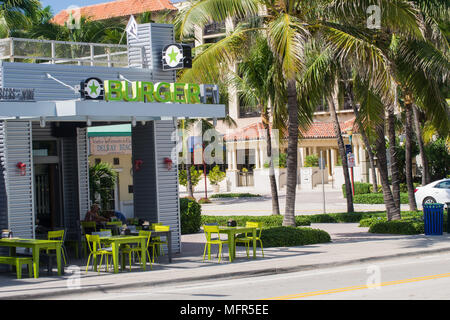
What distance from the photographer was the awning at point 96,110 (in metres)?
15.0

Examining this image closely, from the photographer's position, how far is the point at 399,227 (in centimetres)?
2267

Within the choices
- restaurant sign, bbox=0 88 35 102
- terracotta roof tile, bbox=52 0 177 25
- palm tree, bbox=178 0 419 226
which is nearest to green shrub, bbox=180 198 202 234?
palm tree, bbox=178 0 419 226

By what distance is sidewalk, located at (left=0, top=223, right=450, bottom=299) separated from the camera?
45.3 feet

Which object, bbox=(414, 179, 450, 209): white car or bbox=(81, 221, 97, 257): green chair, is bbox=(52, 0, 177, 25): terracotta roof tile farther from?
bbox=(81, 221, 97, 257): green chair

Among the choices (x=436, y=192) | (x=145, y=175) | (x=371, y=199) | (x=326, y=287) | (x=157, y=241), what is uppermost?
(x=145, y=175)

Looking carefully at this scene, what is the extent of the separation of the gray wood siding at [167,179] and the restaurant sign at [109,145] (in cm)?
839

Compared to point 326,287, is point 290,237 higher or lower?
higher

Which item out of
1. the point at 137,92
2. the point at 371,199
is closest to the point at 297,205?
the point at 371,199

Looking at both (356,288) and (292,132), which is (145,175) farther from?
(356,288)

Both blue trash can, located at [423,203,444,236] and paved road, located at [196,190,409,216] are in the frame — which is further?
paved road, located at [196,190,409,216]

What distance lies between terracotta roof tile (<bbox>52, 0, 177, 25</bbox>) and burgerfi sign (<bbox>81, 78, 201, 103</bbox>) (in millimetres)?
55229

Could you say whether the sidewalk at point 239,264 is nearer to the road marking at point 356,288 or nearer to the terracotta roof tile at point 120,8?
the road marking at point 356,288

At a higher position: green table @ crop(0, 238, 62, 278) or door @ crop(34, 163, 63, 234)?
door @ crop(34, 163, 63, 234)
